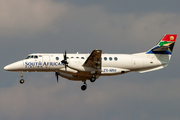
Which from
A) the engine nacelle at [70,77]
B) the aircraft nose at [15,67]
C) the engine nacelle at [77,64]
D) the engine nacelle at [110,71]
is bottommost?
the engine nacelle at [70,77]

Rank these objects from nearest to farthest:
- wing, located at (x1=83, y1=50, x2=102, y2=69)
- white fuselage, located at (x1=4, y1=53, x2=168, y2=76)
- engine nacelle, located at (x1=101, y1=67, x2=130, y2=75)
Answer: wing, located at (x1=83, y1=50, x2=102, y2=69)
white fuselage, located at (x1=4, y1=53, x2=168, y2=76)
engine nacelle, located at (x1=101, y1=67, x2=130, y2=75)

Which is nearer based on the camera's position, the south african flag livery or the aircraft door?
the aircraft door

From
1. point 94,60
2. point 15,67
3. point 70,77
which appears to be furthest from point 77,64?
point 15,67

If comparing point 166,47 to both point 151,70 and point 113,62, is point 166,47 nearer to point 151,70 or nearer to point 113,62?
point 151,70

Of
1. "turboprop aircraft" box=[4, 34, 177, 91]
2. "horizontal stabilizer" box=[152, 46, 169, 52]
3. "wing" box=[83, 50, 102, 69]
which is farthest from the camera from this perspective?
"horizontal stabilizer" box=[152, 46, 169, 52]

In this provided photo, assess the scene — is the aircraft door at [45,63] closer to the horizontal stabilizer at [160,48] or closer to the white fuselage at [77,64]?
the white fuselage at [77,64]

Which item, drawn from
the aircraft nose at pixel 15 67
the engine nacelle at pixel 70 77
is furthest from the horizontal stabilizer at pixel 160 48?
the aircraft nose at pixel 15 67

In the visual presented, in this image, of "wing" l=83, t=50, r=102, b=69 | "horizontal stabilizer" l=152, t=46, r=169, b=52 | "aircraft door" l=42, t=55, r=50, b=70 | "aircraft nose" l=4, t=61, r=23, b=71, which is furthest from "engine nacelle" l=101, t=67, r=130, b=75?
"aircraft nose" l=4, t=61, r=23, b=71

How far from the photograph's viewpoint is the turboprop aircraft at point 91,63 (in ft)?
125

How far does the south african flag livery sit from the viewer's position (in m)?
41.2

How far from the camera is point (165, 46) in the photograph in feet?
134

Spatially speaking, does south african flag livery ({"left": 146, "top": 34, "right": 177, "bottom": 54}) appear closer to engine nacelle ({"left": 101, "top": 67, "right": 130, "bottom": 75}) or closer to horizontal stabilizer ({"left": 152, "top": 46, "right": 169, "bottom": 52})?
horizontal stabilizer ({"left": 152, "top": 46, "right": 169, "bottom": 52})

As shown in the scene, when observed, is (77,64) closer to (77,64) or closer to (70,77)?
(77,64)

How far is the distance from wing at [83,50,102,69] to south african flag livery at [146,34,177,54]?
7591 mm
